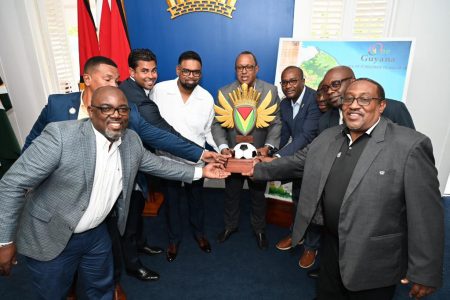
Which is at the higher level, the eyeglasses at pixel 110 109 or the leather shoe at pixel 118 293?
the eyeglasses at pixel 110 109

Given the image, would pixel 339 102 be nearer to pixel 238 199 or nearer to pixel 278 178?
pixel 278 178

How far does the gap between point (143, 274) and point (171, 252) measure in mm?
399

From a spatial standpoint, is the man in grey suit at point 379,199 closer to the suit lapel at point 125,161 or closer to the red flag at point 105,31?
the suit lapel at point 125,161

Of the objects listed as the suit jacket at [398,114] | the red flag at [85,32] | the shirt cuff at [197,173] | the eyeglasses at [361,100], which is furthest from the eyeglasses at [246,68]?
the red flag at [85,32]

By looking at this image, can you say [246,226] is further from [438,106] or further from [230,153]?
[438,106]

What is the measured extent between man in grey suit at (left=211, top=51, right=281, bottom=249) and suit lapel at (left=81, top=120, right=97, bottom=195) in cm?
132

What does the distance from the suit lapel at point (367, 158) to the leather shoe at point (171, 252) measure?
2098mm

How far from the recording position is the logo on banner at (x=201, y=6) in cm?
385

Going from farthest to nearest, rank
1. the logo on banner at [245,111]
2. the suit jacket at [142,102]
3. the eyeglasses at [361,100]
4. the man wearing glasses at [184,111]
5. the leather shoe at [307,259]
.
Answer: the leather shoe at [307,259] < the man wearing glasses at [184,111] < the logo on banner at [245,111] < the suit jacket at [142,102] < the eyeglasses at [361,100]

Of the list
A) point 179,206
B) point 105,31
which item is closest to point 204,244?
point 179,206

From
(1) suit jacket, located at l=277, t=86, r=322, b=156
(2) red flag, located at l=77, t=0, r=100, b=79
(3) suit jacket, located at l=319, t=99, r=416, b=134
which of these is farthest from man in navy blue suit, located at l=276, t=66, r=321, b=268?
(2) red flag, located at l=77, t=0, r=100, b=79

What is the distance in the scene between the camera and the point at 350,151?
1723mm

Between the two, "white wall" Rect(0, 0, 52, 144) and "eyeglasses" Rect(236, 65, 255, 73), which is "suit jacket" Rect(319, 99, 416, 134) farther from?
"white wall" Rect(0, 0, 52, 144)

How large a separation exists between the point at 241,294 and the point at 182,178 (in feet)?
4.08
